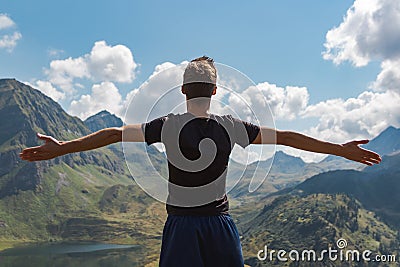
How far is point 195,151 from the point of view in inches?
162

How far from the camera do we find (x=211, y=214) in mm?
4250

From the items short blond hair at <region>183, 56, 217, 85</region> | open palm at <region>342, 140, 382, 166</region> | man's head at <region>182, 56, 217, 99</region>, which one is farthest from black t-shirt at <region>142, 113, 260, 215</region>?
open palm at <region>342, 140, 382, 166</region>

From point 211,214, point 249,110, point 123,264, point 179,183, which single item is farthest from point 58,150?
point 123,264

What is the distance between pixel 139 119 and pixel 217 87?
93 centimetres

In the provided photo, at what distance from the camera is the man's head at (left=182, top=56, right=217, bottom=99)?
4.30 m

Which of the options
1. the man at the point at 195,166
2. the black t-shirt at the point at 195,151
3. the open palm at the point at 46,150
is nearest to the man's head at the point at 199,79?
the man at the point at 195,166

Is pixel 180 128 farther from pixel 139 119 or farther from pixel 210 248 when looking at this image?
pixel 210 248

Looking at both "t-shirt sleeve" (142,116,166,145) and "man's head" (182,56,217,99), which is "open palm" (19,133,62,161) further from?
"man's head" (182,56,217,99)

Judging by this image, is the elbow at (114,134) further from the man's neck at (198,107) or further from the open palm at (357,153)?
the open palm at (357,153)

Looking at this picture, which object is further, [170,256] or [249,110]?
[249,110]

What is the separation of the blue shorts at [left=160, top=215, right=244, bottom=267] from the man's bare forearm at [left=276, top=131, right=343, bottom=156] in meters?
1.10

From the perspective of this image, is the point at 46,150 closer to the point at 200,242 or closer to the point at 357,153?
the point at 200,242

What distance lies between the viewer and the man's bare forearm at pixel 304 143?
4.64m

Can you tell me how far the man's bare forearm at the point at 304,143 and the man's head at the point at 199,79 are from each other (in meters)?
0.97
